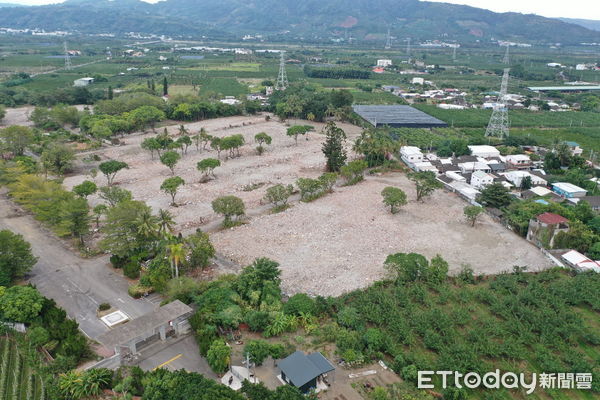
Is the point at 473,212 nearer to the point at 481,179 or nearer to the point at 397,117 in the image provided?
the point at 481,179

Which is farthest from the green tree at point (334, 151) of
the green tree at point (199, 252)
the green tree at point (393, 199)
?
the green tree at point (199, 252)

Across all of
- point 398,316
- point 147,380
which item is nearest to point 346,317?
point 398,316

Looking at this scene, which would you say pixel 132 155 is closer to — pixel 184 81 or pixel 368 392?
pixel 368 392

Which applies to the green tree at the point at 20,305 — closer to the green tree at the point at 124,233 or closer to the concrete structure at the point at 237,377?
the green tree at the point at 124,233

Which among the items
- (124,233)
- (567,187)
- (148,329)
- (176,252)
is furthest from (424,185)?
(148,329)

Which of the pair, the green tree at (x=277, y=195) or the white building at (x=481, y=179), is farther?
the white building at (x=481, y=179)
